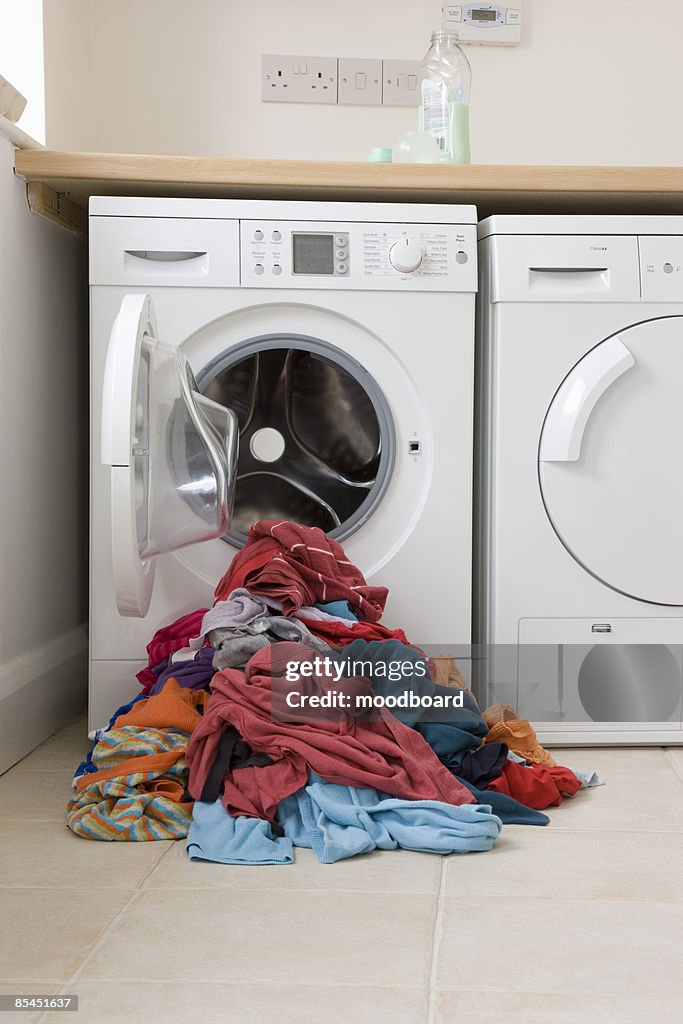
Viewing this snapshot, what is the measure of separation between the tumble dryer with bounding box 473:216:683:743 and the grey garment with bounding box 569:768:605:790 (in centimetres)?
19

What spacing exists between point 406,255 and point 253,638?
73cm

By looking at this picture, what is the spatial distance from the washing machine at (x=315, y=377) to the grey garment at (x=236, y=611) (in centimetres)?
22

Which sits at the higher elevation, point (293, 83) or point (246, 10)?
point (246, 10)

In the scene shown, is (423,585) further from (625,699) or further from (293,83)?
(293,83)

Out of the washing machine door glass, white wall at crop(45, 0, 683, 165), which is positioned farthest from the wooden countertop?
white wall at crop(45, 0, 683, 165)

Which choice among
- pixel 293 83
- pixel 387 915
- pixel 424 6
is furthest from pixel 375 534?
pixel 424 6

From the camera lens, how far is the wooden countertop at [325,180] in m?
1.74

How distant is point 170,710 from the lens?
1.50 meters

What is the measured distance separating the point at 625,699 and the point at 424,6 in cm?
171

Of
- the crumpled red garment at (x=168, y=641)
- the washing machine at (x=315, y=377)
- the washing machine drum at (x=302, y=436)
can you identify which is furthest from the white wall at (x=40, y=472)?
the washing machine drum at (x=302, y=436)

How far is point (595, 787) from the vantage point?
1601mm

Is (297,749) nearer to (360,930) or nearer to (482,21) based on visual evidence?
(360,930)

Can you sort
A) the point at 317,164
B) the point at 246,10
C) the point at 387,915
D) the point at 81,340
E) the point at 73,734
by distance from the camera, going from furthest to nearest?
the point at 246,10, the point at 81,340, the point at 73,734, the point at 317,164, the point at 387,915

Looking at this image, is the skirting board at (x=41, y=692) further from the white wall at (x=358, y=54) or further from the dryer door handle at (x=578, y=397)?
the white wall at (x=358, y=54)
